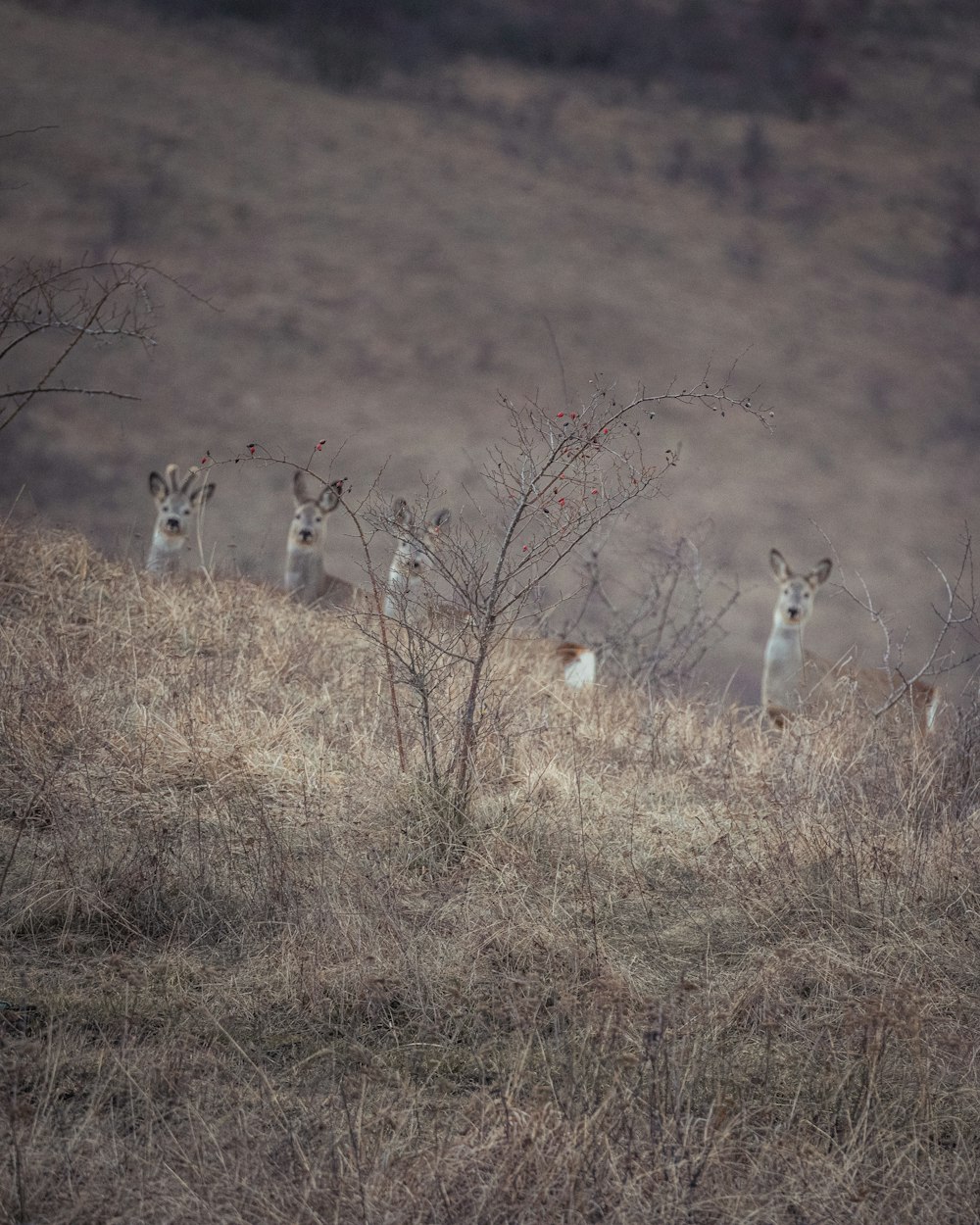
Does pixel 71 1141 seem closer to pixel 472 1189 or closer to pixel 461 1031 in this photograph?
pixel 472 1189

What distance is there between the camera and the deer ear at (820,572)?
10.7 meters

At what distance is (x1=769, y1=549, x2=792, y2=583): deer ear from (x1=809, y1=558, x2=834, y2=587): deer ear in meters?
0.22

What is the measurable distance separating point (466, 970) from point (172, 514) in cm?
791

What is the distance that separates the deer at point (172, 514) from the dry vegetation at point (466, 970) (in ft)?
11.1

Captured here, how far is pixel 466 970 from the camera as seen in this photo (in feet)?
12.5

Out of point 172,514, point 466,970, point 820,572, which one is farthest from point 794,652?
point 466,970

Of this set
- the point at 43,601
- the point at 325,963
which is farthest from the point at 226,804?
the point at 43,601

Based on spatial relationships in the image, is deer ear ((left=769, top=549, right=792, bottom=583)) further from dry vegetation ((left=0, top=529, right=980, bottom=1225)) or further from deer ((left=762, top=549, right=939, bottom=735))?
dry vegetation ((left=0, top=529, right=980, bottom=1225))

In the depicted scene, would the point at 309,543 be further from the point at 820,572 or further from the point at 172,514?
the point at 820,572

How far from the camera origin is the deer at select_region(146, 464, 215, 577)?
10.4 meters

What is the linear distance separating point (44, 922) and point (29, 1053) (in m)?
1.04

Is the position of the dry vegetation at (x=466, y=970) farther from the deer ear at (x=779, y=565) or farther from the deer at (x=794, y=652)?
the deer ear at (x=779, y=565)

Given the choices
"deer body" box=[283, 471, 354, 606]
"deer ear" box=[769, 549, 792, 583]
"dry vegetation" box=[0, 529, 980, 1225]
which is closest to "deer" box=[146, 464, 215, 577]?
"deer body" box=[283, 471, 354, 606]

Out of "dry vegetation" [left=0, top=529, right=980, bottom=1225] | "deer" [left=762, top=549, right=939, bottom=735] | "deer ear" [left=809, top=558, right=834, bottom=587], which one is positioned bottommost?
"dry vegetation" [left=0, top=529, right=980, bottom=1225]
